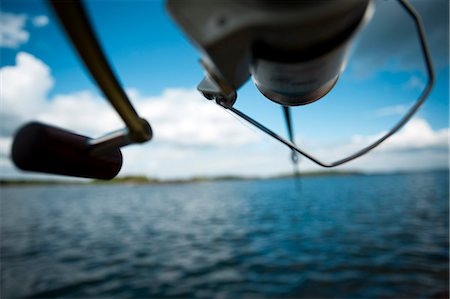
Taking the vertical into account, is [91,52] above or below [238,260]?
above

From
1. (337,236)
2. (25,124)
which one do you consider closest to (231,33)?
(25,124)

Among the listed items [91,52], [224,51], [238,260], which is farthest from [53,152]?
[238,260]

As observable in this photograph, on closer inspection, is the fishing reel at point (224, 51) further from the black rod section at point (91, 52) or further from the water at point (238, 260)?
the water at point (238, 260)

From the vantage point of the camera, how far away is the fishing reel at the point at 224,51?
51cm

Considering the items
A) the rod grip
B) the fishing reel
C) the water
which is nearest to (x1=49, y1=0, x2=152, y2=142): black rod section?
the fishing reel

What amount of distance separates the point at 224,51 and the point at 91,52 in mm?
246

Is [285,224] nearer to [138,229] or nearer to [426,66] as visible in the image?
[138,229]

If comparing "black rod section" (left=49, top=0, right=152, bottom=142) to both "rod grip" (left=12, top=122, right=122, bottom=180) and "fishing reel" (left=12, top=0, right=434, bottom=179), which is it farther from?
"rod grip" (left=12, top=122, right=122, bottom=180)

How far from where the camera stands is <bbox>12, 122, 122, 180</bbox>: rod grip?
529mm

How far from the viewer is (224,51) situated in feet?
1.80

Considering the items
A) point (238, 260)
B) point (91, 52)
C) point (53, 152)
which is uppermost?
point (91, 52)

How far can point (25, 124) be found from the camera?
1.82ft

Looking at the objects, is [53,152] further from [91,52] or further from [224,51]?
[224,51]

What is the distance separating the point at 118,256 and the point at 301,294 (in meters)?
8.64
